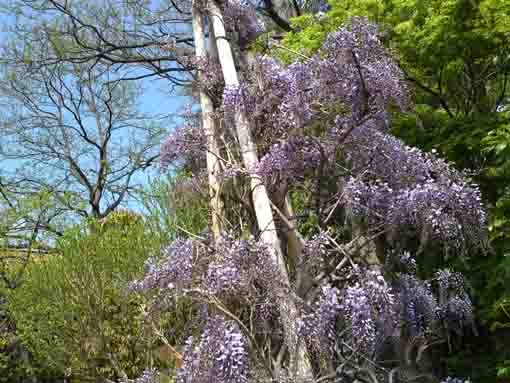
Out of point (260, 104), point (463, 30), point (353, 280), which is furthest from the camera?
point (463, 30)

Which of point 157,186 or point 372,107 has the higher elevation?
point 157,186

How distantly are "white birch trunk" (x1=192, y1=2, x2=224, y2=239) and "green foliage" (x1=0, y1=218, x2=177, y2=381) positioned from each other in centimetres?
279

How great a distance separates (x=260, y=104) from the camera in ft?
10.5

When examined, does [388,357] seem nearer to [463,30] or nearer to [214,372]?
[214,372]

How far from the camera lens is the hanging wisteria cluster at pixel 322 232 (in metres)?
2.46

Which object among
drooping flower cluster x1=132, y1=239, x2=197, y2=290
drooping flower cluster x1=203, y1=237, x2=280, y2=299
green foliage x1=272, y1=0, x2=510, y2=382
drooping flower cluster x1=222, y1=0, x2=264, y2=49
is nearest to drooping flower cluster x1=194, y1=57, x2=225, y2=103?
drooping flower cluster x1=222, y1=0, x2=264, y2=49

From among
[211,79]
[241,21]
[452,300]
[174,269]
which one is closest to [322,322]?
[174,269]

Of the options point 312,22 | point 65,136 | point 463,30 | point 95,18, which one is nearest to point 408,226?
point 463,30

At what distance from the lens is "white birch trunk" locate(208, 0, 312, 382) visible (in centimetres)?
253

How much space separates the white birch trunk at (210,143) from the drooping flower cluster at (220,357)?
0.75 m

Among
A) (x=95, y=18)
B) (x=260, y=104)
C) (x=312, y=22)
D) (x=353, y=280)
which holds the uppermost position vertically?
(x=95, y=18)

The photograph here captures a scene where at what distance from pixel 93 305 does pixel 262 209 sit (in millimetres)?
4151

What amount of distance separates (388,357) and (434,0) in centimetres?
323

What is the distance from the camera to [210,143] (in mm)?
3342
